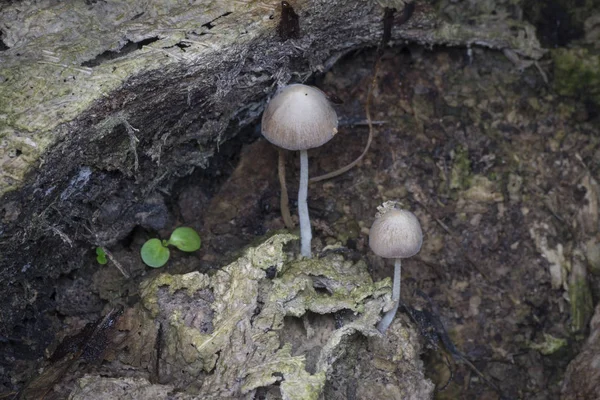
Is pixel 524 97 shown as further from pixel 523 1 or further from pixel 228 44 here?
pixel 228 44

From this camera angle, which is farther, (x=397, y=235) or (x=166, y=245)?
(x=166, y=245)

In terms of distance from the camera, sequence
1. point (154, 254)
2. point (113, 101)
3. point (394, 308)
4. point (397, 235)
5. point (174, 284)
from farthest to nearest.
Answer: point (154, 254)
point (394, 308)
point (174, 284)
point (397, 235)
point (113, 101)

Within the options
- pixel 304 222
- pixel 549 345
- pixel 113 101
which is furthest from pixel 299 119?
pixel 549 345

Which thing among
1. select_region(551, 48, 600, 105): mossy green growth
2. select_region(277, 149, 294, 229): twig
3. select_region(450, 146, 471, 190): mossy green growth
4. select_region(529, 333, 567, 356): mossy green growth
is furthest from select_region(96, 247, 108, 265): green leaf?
select_region(551, 48, 600, 105): mossy green growth

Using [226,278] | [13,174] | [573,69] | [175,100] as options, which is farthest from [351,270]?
[573,69]

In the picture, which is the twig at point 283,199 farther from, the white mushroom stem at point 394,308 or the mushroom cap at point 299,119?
the white mushroom stem at point 394,308

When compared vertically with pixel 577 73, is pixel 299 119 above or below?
above

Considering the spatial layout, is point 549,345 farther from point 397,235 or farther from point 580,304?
point 397,235
